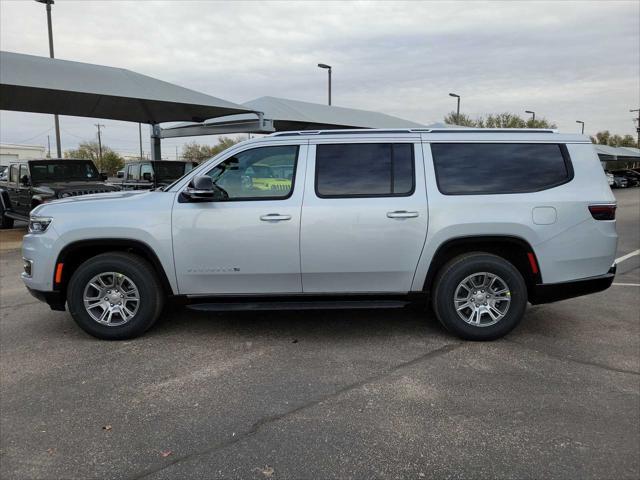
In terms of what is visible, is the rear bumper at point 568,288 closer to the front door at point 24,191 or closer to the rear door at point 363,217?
the rear door at point 363,217

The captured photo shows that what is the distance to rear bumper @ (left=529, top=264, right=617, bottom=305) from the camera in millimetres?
4512

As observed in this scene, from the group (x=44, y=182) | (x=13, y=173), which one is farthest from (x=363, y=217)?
(x=13, y=173)

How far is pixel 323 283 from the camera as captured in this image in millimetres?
4527

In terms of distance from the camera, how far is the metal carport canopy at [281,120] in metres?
19.5

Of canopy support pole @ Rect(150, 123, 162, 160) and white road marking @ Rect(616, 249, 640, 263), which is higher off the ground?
canopy support pole @ Rect(150, 123, 162, 160)

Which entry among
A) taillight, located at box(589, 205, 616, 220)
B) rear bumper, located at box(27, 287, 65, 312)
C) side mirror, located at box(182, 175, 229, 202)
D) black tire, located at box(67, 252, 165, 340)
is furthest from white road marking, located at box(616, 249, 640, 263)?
rear bumper, located at box(27, 287, 65, 312)

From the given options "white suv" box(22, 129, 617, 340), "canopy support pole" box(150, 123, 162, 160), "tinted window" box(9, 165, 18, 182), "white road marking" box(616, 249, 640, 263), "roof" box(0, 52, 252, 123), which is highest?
"roof" box(0, 52, 252, 123)

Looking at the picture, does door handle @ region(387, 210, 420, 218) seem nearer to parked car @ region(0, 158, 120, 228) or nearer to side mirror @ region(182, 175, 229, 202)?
side mirror @ region(182, 175, 229, 202)

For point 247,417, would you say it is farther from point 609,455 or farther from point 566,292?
point 566,292

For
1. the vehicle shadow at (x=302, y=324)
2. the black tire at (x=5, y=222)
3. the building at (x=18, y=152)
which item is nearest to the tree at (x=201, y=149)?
the building at (x=18, y=152)

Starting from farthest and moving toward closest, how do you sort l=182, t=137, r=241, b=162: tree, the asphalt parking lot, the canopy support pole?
l=182, t=137, r=241, b=162: tree, the canopy support pole, the asphalt parking lot

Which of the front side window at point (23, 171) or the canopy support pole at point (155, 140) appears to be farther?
the canopy support pole at point (155, 140)

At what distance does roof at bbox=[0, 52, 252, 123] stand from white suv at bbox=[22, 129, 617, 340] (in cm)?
924

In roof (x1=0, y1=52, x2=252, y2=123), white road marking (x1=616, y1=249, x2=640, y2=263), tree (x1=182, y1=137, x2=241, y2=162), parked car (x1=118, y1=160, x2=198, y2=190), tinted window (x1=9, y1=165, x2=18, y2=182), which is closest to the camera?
white road marking (x1=616, y1=249, x2=640, y2=263)
